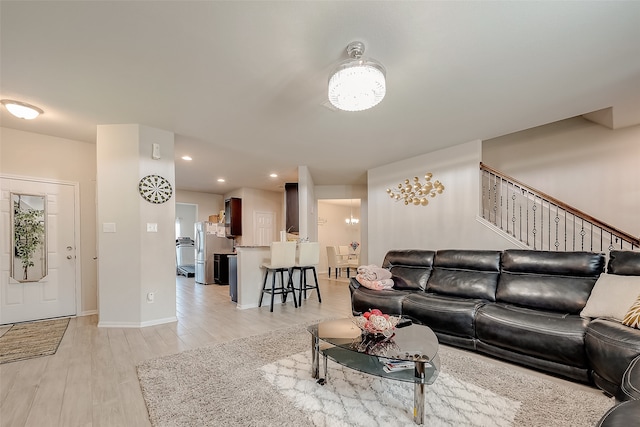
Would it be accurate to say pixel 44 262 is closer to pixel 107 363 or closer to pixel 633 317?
pixel 107 363

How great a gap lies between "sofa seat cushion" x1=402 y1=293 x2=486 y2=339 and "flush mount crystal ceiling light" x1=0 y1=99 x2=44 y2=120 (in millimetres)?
4525

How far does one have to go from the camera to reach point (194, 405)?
181cm

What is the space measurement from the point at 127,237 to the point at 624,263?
5.04 meters

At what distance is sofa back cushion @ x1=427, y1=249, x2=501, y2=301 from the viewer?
10.2ft

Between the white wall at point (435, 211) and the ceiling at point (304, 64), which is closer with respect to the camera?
→ the ceiling at point (304, 64)

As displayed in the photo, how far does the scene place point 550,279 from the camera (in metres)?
2.75

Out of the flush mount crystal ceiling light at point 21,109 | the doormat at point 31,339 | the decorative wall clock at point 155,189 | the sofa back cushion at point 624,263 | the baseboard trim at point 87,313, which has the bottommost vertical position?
the baseboard trim at point 87,313

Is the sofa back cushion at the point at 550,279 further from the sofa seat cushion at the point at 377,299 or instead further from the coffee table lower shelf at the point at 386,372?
the coffee table lower shelf at the point at 386,372

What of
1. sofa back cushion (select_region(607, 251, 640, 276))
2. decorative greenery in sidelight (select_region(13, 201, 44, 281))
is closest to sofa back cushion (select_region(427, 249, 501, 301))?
sofa back cushion (select_region(607, 251, 640, 276))

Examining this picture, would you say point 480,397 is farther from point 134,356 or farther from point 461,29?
point 134,356

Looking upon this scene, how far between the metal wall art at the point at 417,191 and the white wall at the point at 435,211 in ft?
0.26

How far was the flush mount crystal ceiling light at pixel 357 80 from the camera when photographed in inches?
79.2

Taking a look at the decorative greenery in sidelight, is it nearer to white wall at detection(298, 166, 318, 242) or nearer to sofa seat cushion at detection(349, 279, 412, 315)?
white wall at detection(298, 166, 318, 242)

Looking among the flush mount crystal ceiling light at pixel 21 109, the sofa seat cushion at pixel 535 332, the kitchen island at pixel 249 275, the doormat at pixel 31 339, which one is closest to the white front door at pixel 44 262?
the doormat at pixel 31 339
